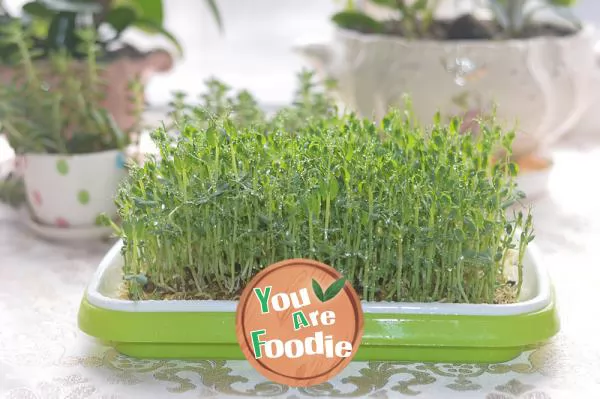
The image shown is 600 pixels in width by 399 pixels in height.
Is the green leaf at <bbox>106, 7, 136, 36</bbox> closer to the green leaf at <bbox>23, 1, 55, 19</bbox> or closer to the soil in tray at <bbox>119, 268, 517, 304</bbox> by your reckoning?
the green leaf at <bbox>23, 1, 55, 19</bbox>

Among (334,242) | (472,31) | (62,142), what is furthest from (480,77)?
(62,142)

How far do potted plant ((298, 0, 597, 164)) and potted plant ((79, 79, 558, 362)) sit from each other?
12.6 inches

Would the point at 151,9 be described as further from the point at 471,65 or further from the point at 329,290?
the point at 329,290

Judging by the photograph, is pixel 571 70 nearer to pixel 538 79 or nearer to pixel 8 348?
pixel 538 79

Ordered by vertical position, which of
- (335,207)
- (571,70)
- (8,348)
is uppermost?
(571,70)

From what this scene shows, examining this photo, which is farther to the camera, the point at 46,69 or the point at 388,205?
the point at 46,69

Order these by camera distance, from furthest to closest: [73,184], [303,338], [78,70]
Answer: [78,70] < [73,184] < [303,338]

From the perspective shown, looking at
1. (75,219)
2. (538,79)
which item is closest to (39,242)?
(75,219)

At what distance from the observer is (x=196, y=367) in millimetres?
637

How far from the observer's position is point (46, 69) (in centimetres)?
102

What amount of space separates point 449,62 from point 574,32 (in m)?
0.25

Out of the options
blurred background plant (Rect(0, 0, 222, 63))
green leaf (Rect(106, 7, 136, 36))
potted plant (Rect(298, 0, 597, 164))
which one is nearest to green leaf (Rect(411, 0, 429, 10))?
potted plant (Rect(298, 0, 597, 164))

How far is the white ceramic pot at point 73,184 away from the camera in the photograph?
90cm

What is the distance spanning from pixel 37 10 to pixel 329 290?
74 centimetres
